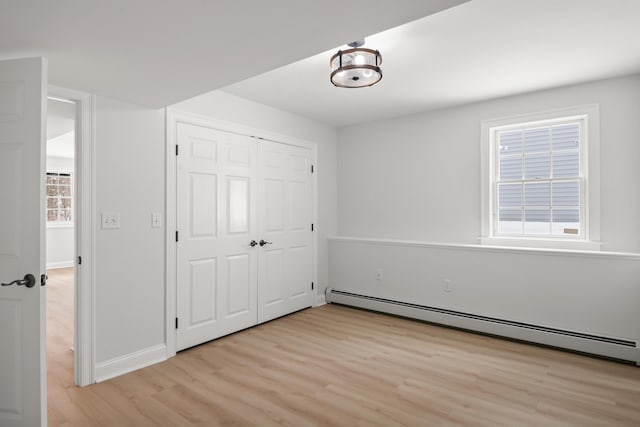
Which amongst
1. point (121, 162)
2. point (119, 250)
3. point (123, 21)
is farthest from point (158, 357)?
point (123, 21)

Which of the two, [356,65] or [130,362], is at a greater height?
[356,65]

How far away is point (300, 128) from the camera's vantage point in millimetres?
4648

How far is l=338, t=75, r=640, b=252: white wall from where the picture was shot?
10.9 ft

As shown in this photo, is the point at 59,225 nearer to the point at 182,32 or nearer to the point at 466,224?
the point at 182,32

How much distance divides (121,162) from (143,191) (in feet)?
0.95

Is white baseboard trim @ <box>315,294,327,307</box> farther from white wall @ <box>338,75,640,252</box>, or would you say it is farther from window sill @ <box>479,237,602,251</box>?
window sill @ <box>479,237,602,251</box>

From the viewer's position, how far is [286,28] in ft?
5.73

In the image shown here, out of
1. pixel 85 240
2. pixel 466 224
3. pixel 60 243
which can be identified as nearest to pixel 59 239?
pixel 60 243

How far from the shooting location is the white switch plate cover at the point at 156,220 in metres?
3.10

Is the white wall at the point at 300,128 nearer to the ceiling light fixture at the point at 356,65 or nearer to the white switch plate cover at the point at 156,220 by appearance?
the white switch plate cover at the point at 156,220

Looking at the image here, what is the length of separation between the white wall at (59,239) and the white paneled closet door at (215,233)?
5.95m

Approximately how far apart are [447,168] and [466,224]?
711 millimetres

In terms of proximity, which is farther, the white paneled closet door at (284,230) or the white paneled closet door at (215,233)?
the white paneled closet door at (284,230)

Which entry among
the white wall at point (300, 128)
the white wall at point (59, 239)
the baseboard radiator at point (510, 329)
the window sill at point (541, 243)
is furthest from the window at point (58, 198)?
the window sill at point (541, 243)
